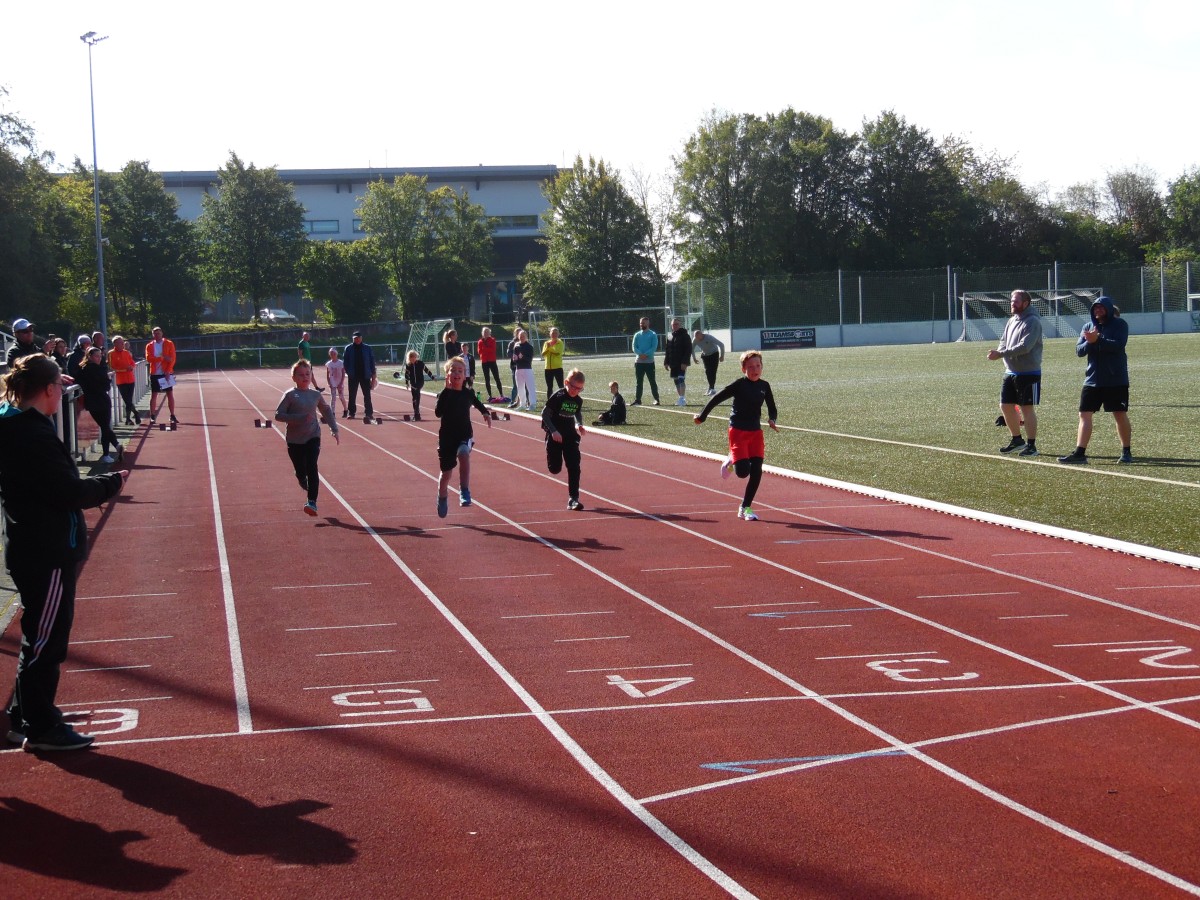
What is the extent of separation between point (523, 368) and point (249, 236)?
58.7m

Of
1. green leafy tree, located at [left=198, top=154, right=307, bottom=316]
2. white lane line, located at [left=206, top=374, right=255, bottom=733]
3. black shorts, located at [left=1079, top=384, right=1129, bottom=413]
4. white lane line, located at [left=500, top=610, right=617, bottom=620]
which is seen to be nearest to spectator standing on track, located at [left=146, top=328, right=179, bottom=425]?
white lane line, located at [left=206, top=374, right=255, bottom=733]

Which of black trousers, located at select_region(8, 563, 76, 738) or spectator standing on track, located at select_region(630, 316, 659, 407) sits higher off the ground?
spectator standing on track, located at select_region(630, 316, 659, 407)

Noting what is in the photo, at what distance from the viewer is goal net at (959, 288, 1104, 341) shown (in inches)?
2482

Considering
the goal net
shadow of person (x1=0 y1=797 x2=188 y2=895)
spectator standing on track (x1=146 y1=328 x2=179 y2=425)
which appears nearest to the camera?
shadow of person (x1=0 y1=797 x2=188 y2=895)

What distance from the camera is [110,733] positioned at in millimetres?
6285

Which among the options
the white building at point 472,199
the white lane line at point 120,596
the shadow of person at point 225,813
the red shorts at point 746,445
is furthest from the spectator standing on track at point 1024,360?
the white building at point 472,199

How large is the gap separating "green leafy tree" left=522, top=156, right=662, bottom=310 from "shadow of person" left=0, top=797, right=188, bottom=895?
75757mm

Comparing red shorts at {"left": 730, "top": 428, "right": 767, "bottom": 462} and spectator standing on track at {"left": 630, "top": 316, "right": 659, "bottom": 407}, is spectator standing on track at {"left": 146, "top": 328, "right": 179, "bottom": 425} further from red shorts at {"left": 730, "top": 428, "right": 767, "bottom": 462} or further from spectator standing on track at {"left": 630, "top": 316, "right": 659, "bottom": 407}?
red shorts at {"left": 730, "top": 428, "right": 767, "bottom": 462}

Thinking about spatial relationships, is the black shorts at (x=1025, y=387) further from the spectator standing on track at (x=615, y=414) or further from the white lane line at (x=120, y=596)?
the white lane line at (x=120, y=596)

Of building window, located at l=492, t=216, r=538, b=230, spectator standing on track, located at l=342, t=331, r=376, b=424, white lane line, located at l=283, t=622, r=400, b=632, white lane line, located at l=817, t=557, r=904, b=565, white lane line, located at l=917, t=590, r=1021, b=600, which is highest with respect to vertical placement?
building window, located at l=492, t=216, r=538, b=230

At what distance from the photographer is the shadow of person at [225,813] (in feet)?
15.8

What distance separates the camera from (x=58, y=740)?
594 cm

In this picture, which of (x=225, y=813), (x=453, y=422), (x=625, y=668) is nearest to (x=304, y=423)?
(x=453, y=422)

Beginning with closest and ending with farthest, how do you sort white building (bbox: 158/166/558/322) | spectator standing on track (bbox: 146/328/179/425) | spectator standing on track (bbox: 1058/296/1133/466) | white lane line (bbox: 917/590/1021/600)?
white lane line (bbox: 917/590/1021/600) < spectator standing on track (bbox: 1058/296/1133/466) < spectator standing on track (bbox: 146/328/179/425) < white building (bbox: 158/166/558/322)
